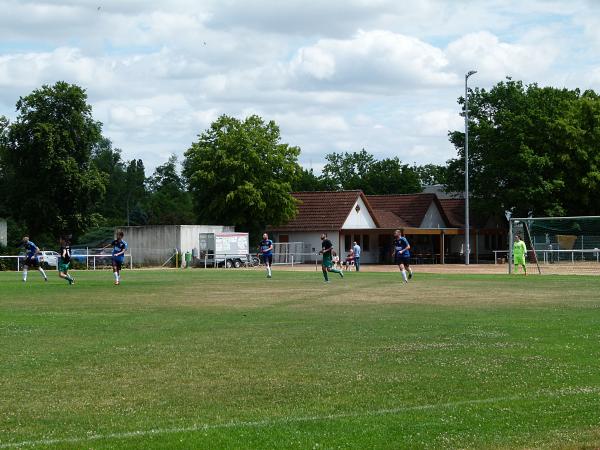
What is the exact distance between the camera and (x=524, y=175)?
69.9 metres

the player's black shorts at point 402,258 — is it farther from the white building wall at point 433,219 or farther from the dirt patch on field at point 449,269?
the white building wall at point 433,219

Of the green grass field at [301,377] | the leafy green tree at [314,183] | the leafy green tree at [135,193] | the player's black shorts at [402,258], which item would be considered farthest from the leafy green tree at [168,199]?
the green grass field at [301,377]

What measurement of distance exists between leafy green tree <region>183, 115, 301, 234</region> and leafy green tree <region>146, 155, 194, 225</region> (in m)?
31.7

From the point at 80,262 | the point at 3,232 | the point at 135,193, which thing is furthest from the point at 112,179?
the point at 80,262

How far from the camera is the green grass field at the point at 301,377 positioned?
27.3ft

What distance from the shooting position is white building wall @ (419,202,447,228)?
79188mm

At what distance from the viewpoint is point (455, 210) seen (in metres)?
86.2

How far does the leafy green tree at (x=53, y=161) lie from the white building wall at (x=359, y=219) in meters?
19.6

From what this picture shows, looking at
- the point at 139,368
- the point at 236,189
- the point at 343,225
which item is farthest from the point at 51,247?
the point at 139,368

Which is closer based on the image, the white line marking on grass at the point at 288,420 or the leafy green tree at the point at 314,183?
the white line marking on grass at the point at 288,420

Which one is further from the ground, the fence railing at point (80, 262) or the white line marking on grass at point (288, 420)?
the fence railing at point (80, 262)

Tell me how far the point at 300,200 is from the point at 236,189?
8153mm

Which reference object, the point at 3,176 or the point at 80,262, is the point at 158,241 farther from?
the point at 3,176

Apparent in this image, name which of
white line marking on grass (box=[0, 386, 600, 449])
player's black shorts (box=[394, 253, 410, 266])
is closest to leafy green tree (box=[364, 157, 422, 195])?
player's black shorts (box=[394, 253, 410, 266])
